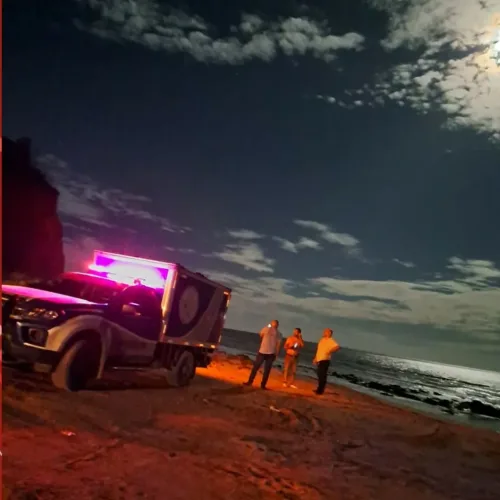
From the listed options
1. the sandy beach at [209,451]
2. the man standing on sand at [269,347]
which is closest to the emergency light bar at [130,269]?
the sandy beach at [209,451]

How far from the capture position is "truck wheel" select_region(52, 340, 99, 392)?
752 centimetres

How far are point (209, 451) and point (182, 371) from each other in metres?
5.33

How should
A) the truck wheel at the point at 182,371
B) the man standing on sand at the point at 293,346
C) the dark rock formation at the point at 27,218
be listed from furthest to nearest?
the dark rock formation at the point at 27,218, the man standing on sand at the point at 293,346, the truck wheel at the point at 182,371

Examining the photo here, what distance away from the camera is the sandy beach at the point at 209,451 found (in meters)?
4.40

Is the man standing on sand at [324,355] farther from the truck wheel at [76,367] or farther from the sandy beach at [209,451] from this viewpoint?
the truck wheel at [76,367]

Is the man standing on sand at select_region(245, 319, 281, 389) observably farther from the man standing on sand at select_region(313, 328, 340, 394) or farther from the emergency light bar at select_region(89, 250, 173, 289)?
the emergency light bar at select_region(89, 250, 173, 289)

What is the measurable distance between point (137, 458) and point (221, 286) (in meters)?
7.87

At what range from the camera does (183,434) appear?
6.45 metres

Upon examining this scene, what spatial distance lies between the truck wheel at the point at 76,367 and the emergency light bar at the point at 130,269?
2054 mm

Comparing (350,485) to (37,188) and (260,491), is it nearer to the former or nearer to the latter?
(260,491)

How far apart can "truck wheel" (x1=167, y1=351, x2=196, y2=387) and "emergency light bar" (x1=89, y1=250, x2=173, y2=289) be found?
78.3 inches

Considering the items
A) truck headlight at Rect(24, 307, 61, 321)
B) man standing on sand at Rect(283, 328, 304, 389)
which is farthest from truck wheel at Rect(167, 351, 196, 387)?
man standing on sand at Rect(283, 328, 304, 389)

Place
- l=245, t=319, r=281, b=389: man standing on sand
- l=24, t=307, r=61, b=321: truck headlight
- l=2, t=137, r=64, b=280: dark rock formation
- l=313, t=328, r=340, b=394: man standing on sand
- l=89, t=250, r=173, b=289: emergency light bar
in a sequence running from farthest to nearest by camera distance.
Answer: l=2, t=137, r=64, b=280: dark rock formation → l=313, t=328, r=340, b=394: man standing on sand → l=245, t=319, r=281, b=389: man standing on sand → l=89, t=250, r=173, b=289: emergency light bar → l=24, t=307, r=61, b=321: truck headlight

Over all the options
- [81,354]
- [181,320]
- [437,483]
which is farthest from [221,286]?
[437,483]
